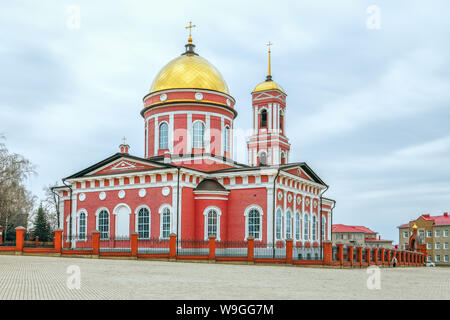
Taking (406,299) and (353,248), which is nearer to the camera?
(406,299)

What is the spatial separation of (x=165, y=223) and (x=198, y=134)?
6.49 meters

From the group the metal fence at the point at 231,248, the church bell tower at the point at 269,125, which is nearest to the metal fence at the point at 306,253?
the metal fence at the point at 231,248

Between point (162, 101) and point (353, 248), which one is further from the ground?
point (162, 101)

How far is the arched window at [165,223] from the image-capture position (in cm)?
2706

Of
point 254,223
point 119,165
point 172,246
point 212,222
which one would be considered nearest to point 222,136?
point 212,222

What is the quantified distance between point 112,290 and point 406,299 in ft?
19.5

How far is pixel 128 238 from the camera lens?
89.6 ft

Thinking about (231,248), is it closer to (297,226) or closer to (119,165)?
(297,226)

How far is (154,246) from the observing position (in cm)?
2644

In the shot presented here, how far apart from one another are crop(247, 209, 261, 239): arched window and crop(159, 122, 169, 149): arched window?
7070 millimetres

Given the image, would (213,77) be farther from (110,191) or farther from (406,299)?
(406,299)

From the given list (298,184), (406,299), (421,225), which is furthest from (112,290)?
(421,225)

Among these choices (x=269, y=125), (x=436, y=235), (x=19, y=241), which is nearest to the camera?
(x=19, y=241)

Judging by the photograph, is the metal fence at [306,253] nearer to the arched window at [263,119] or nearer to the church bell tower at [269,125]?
the church bell tower at [269,125]
